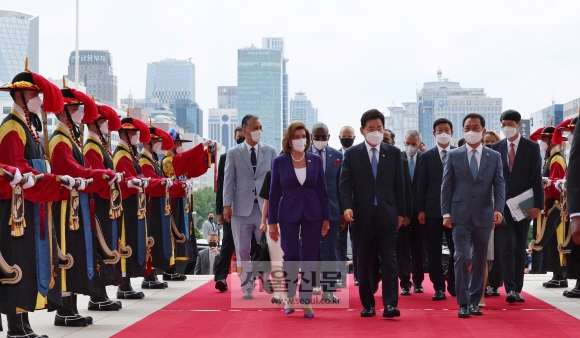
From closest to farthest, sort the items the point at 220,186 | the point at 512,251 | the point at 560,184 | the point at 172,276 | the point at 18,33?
the point at 512,251, the point at 560,184, the point at 220,186, the point at 172,276, the point at 18,33

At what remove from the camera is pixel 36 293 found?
23.4 ft

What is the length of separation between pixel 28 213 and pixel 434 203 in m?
4.67

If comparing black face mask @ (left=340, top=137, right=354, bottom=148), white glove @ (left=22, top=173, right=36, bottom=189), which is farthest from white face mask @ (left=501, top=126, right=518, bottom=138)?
white glove @ (left=22, top=173, right=36, bottom=189)

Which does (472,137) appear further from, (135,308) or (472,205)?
(135,308)

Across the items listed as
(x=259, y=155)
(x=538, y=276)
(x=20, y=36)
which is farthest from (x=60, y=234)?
A: (x=20, y=36)

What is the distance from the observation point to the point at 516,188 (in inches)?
386

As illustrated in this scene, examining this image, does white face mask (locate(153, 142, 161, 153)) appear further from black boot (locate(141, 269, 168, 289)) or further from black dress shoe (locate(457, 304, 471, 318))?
black dress shoe (locate(457, 304, 471, 318))

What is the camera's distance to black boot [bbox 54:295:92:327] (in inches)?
319

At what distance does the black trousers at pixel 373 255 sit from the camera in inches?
330

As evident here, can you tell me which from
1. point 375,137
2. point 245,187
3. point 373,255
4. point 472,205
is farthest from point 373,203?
point 245,187

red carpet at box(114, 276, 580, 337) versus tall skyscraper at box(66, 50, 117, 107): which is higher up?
tall skyscraper at box(66, 50, 117, 107)

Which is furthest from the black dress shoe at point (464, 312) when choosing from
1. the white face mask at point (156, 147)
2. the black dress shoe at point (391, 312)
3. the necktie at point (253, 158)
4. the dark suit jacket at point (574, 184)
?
the white face mask at point (156, 147)

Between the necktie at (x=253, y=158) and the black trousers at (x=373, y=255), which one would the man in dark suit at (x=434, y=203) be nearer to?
the black trousers at (x=373, y=255)

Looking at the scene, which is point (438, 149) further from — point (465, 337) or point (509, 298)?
point (465, 337)
